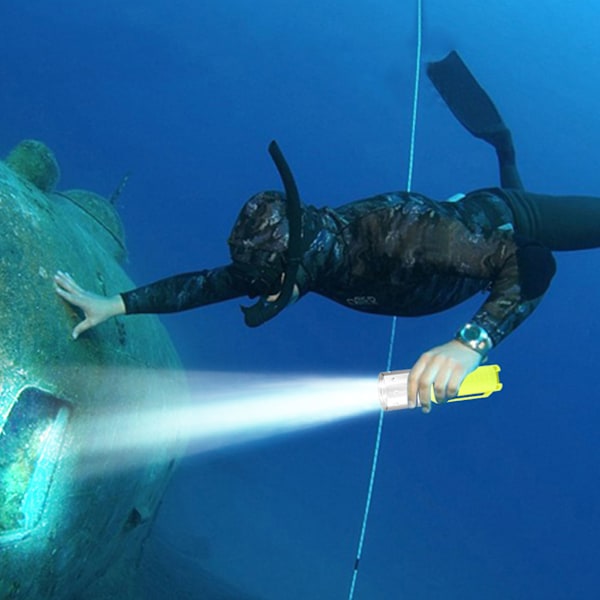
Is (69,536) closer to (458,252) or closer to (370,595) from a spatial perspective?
(458,252)

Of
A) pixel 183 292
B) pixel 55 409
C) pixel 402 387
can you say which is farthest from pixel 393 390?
pixel 55 409

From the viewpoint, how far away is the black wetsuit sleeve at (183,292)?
3.59 m

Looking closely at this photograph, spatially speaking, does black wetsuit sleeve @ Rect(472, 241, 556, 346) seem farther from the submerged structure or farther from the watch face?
the submerged structure

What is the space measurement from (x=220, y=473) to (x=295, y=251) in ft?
94.0

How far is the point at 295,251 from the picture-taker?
319cm

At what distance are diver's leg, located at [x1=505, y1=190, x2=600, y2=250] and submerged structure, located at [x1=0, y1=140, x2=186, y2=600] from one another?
10.7 ft

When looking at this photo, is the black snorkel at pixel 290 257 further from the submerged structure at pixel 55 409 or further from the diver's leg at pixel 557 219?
the diver's leg at pixel 557 219

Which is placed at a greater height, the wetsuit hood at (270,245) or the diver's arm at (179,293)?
the wetsuit hood at (270,245)

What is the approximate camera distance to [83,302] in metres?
3.21

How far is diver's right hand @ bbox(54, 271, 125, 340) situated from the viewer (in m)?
3.14

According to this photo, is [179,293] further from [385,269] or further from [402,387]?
[402,387]

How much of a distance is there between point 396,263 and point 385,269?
3.3 inches

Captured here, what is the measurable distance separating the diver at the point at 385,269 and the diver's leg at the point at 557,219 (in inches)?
7.1

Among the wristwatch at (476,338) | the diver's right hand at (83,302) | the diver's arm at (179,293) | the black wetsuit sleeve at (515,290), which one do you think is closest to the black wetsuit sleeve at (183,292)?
the diver's arm at (179,293)
